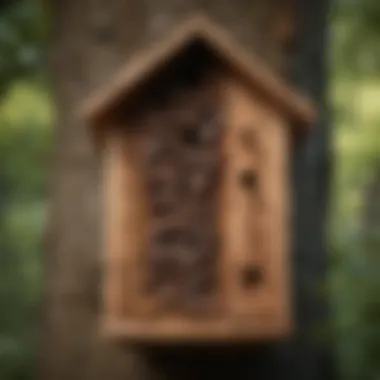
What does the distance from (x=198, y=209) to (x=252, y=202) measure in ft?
0.31

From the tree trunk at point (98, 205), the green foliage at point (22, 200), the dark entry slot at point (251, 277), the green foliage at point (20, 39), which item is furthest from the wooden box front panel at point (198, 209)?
the green foliage at point (22, 200)

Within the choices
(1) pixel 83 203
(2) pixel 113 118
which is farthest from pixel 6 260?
(2) pixel 113 118

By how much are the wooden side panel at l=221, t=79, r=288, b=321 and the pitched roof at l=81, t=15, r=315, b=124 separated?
0.13 feet

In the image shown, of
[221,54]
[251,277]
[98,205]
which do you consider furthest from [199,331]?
[221,54]

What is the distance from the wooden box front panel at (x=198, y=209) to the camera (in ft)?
5.73

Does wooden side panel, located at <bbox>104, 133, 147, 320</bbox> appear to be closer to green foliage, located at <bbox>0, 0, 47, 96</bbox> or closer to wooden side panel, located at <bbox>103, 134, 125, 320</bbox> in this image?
wooden side panel, located at <bbox>103, 134, 125, 320</bbox>

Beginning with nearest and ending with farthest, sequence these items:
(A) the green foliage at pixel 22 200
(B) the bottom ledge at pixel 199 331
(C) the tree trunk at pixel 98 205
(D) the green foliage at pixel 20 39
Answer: (B) the bottom ledge at pixel 199 331
(C) the tree trunk at pixel 98 205
(D) the green foliage at pixel 20 39
(A) the green foliage at pixel 22 200

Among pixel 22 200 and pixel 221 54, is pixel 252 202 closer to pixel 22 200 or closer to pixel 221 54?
pixel 221 54

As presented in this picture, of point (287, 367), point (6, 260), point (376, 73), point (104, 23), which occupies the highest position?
point (376, 73)

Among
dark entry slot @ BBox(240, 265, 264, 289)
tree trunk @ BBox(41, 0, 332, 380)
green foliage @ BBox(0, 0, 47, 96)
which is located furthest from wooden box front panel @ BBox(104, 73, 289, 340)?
green foliage @ BBox(0, 0, 47, 96)

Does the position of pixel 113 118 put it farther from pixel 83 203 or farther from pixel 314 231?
pixel 314 231

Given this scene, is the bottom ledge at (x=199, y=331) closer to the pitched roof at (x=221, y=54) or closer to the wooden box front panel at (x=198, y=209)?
the wooden box front panel at (x=198, y=209)

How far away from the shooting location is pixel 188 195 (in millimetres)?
1786

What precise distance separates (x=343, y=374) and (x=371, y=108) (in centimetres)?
102
